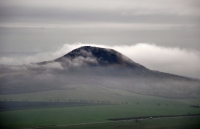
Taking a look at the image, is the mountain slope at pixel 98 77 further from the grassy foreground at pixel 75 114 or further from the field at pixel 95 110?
the grassy foreground at pixel 75 114

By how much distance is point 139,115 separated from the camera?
31.5 m

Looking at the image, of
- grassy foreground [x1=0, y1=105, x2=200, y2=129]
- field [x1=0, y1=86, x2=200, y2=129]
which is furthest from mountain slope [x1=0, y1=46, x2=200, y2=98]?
grassy foreground [x1=0, y1=105, x2=200, y2=129]

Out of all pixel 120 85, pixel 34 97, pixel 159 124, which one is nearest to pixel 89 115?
pixel 159 124

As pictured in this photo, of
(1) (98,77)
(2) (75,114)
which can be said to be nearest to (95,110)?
(2) (75,114)

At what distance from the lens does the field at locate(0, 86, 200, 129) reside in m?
26.1

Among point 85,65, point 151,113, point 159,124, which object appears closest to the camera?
point 159,124

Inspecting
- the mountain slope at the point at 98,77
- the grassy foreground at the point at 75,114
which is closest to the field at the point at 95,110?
the grassy foreground at the point at 75,114

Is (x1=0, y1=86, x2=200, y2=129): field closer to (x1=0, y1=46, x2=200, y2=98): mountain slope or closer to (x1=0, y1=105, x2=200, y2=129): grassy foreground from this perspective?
(x1=0, y1=105, x2=200, y2=129): grassy foreground

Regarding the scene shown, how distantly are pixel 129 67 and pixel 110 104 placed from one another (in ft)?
73.0

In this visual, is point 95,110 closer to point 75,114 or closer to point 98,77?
point 75,114

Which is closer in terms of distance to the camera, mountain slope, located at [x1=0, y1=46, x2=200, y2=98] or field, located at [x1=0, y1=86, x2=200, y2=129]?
field, located at [x1=0, y1=86, x2=200, y2=129]

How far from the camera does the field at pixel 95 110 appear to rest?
85.7 ft

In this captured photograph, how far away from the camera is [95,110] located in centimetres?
3375

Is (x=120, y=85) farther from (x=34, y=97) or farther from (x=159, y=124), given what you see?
(x=159, y=124)
